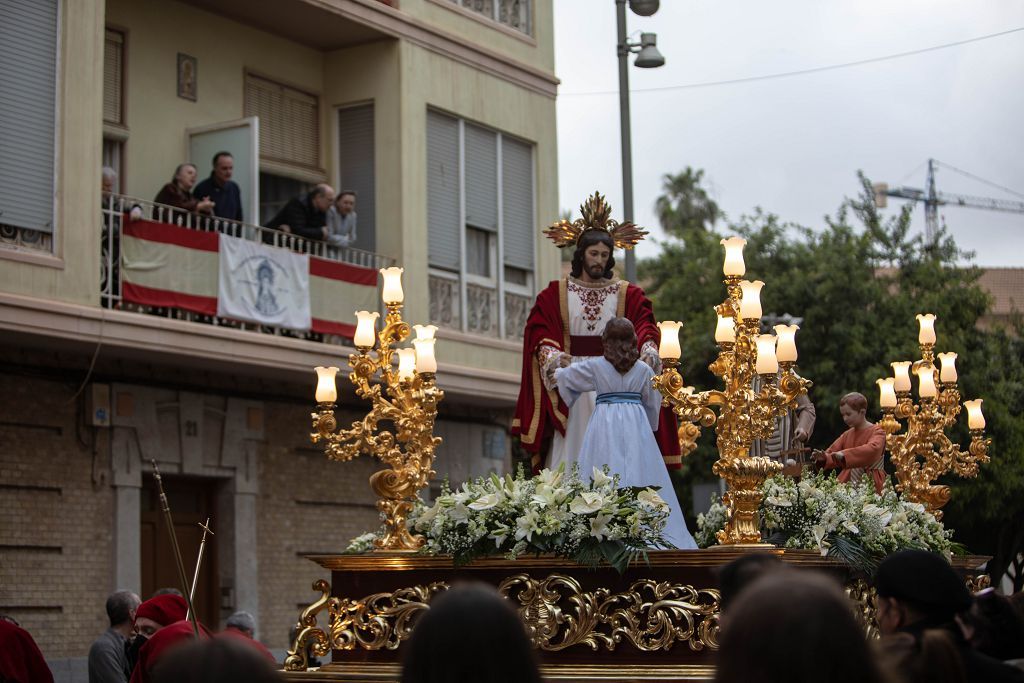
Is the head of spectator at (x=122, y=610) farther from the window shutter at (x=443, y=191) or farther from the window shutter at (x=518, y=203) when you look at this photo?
the window shutter at (x=518, y=203)

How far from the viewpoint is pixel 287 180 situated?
2147 cm

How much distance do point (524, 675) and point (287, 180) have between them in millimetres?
18198

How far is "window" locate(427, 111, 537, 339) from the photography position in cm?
2156

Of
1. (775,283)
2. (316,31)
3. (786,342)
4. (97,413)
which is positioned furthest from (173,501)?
(775,283)

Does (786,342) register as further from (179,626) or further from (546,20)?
(546,20)

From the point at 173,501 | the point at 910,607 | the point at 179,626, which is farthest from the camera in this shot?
the point at 173,501

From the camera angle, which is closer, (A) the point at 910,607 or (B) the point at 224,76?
(A) the point at 910,607

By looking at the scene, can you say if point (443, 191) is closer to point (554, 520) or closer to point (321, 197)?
point (321, 197)

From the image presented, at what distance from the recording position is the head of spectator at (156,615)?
9812mm

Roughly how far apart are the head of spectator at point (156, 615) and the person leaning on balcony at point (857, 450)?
17.1ft

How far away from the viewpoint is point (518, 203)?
2303 centimetres

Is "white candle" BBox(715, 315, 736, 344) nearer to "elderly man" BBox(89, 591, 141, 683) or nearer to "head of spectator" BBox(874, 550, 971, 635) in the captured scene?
"elderly man" BBox(89, 591, 141, 683)

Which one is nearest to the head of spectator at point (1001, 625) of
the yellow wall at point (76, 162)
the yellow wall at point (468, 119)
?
the yellow wall at point (76, 162)

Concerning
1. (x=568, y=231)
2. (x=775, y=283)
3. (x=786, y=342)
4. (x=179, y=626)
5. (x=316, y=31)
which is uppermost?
(x=316, y=31)
